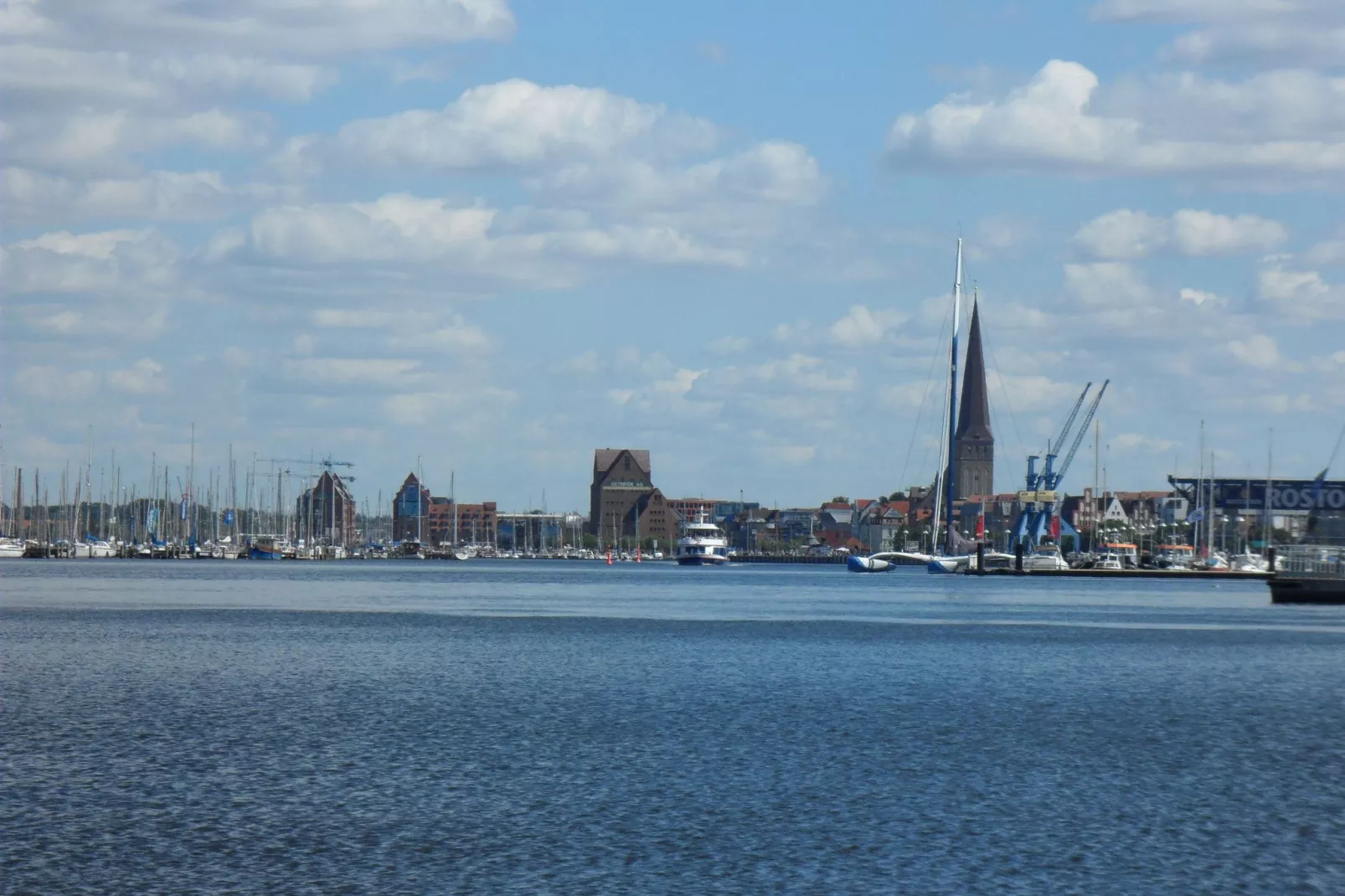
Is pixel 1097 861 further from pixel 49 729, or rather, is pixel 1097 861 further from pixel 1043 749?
pixel 49 729

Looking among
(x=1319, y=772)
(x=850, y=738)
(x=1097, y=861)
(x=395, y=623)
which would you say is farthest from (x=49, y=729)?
(x=395, y=623)

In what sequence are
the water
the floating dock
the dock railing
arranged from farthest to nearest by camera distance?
the dock railing < the floating dock < the water

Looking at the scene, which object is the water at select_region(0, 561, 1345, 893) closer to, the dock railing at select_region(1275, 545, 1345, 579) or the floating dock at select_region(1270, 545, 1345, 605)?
the floating dock at select_region(1270, 545, 1345, 605)

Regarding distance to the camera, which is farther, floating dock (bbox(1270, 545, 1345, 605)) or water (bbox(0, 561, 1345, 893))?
floating dock (bbox(1270, 545, 1345, 605))

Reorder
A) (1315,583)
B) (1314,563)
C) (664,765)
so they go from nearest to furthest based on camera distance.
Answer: (664,765), (1315,583), (1314,563)

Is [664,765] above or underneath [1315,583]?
underneath

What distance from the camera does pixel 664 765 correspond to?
38406 millimetres

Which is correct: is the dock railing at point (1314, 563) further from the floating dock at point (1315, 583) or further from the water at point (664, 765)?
the water at point (664, 765)

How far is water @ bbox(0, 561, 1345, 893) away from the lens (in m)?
27.3

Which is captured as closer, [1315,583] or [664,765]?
[664,765]

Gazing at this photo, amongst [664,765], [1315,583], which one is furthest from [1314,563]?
[664,765]

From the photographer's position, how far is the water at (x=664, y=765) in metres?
27.3

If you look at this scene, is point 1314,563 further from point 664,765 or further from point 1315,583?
point 664,765

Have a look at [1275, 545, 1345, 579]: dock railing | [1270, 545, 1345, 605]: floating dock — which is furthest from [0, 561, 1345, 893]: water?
[1275, 545, 1345, 579]: dock railing
